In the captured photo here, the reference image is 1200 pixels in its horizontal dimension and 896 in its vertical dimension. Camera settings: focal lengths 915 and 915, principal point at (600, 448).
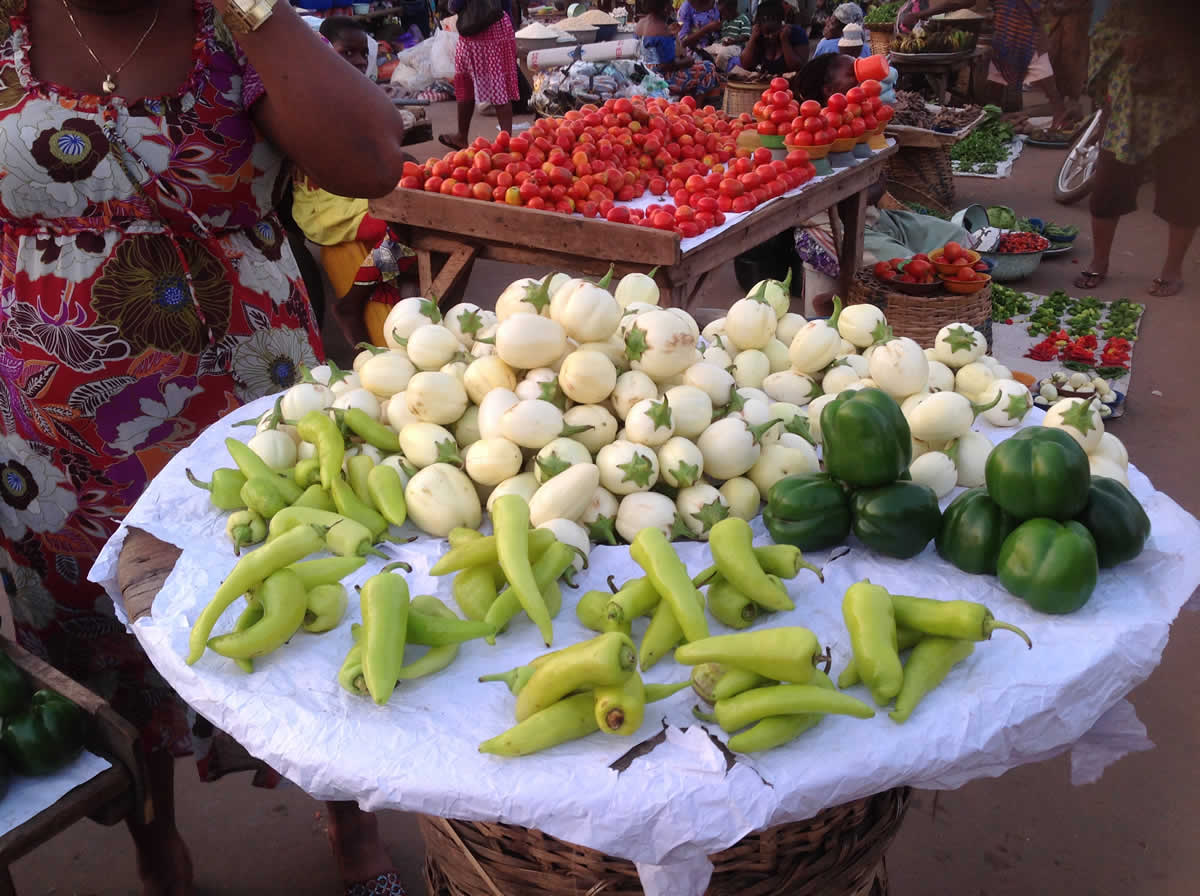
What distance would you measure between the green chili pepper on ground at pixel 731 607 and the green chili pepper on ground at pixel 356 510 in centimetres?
56

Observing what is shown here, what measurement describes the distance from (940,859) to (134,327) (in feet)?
7.40

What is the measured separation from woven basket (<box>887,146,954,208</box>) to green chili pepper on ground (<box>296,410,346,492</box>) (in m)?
6.62

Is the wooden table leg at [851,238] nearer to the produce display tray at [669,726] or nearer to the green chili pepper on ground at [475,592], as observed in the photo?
the produce display tray at [669,726]

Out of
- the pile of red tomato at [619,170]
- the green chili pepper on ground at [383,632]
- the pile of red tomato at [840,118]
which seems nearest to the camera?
the green chili pepper on ground at [383,632]

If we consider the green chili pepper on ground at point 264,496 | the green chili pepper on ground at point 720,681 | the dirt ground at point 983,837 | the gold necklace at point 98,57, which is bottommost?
the dirt ground at point 983,837

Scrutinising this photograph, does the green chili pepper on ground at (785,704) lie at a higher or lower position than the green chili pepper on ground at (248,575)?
lower

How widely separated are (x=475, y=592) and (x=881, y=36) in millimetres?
11888

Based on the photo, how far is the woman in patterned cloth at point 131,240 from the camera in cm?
164

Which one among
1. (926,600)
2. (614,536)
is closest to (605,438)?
(614,536)

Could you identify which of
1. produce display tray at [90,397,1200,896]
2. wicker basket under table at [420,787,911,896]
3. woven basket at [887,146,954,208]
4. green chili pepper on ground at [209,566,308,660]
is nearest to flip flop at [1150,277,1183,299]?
woven basket at [887,146,954,208]

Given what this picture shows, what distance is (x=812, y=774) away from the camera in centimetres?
106

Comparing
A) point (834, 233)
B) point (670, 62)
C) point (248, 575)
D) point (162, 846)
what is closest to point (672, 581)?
point (248, 575)

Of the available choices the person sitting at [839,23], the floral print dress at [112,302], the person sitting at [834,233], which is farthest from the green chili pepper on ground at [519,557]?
the person sitting at [839,23]

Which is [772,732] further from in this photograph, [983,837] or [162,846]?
[162,846]
